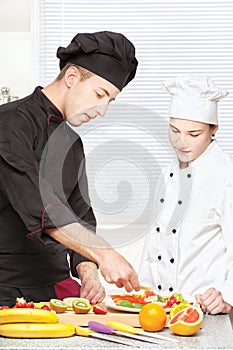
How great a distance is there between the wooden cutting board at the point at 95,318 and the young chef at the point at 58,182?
0.07 m

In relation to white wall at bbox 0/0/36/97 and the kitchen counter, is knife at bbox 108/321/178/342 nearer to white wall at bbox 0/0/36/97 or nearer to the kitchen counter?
the kitchen counter

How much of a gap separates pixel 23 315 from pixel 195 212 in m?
0.81

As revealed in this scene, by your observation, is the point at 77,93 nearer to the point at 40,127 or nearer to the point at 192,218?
the point at 40,127

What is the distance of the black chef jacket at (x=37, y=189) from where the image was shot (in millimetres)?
1508

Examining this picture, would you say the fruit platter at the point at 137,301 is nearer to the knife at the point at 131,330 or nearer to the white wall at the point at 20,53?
the knife at the point at 131,330

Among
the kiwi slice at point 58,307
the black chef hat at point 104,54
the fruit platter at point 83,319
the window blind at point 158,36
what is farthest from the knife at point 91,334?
the window blind at point 158,36

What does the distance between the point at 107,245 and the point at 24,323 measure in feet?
0.73

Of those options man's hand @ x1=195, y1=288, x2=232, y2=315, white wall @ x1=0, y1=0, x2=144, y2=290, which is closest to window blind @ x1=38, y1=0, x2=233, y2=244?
white wall @ x1=0, y1=0, x2=144, y2=290

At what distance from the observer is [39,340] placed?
1.37 metres

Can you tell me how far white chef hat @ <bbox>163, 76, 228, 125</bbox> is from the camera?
2104 millimetres

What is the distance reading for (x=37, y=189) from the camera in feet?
5.05

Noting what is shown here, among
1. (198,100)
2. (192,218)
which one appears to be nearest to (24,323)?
(192,218)

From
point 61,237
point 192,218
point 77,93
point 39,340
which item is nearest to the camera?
point 39,340

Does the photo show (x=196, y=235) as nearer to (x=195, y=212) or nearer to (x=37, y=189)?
(x=195, y=212)
